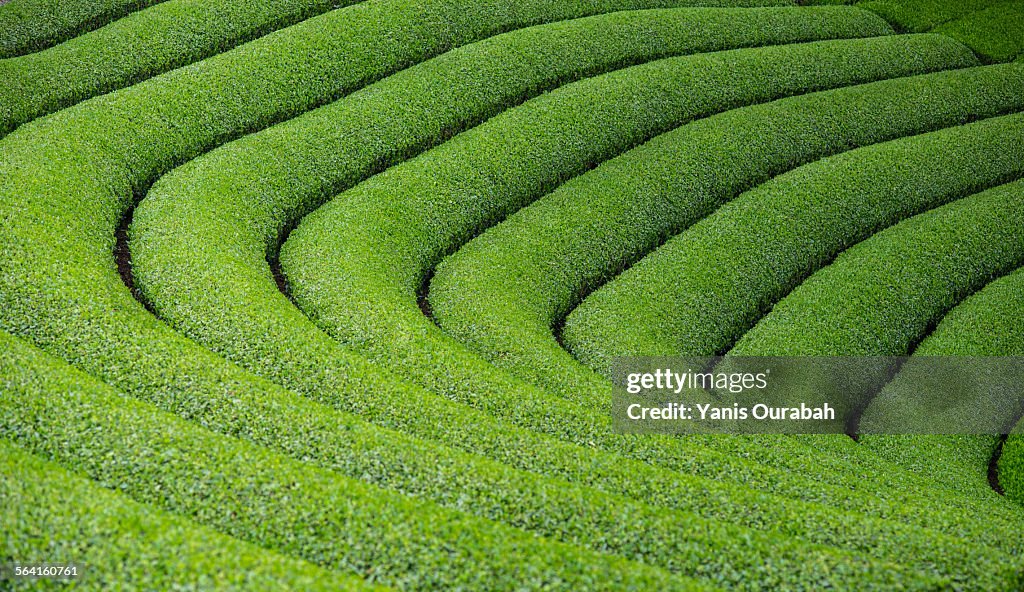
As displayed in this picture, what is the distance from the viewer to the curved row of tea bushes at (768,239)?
20281 mm

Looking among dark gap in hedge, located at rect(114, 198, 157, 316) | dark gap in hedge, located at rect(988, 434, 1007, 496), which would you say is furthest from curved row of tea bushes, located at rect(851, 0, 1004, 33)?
dark gap in hedge, located at rect(114, 198, 157, 316)

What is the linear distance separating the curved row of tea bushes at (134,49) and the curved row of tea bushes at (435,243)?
802 cm

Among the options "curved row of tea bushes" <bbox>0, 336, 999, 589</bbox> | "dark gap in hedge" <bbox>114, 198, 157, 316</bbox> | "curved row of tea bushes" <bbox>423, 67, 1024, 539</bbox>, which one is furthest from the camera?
"curved row of tea bushes" <bbox>423, 67, 1024, 539</bbox>

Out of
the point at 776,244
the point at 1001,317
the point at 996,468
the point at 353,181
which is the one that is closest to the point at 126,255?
the point at 353,181

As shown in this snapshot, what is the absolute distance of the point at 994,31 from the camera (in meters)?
37.4

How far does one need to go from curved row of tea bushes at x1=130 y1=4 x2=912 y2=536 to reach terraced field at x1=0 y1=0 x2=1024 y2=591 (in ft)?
0.30

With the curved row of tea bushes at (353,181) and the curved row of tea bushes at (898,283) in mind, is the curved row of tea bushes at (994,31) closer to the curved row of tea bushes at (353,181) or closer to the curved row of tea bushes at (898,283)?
the curved row of tea bushes at (353,181)

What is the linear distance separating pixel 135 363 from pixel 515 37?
19.9 m

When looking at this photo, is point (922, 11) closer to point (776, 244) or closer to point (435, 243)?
point (776, 244)

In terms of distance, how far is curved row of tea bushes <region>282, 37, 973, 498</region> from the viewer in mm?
14727

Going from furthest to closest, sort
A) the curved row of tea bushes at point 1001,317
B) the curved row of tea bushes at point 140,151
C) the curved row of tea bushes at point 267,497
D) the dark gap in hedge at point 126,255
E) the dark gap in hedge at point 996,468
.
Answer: the curved row of tea bushes at point 1001,317 → the dark gap in hedge at point 996,468 → the dark gap in hedge at point 126,255 → the curved row of tea bushes at point 140,151 → the curved row of tea bushes at point 267,497

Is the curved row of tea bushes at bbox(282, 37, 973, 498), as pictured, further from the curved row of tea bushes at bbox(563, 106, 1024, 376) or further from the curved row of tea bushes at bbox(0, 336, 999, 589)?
the curved row of tea bushes at bbox(563, 106, 1024, 376)

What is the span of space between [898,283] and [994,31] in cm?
2112

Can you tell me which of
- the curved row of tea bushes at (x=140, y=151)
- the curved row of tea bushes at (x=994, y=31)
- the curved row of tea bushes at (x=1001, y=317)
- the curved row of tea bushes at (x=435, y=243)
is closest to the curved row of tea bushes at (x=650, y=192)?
the curved row of tea bushes at (x=435, y=243)
